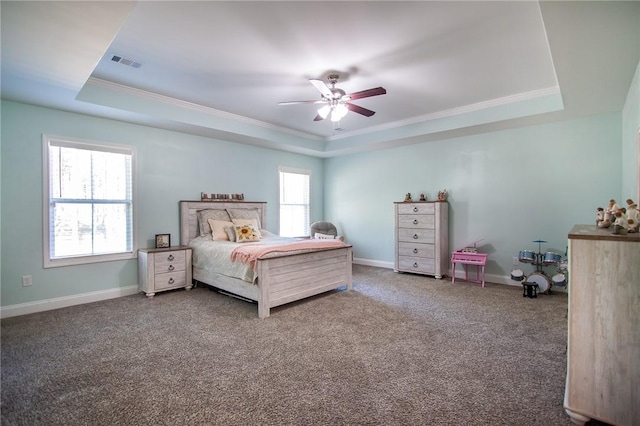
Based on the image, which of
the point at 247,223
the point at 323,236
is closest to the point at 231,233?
the point at 247,223

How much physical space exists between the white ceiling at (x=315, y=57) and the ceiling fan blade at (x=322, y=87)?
0.25 metres

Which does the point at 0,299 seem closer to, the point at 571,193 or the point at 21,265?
the point at 21,265

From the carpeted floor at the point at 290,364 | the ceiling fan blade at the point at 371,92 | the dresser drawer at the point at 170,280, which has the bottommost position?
the carpeted floor at the point at 290,364

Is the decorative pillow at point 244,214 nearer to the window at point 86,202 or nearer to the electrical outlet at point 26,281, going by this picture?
the window at point 86,202

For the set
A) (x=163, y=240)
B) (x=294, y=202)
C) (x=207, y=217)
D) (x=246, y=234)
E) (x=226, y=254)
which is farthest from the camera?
(x=294, y=202)

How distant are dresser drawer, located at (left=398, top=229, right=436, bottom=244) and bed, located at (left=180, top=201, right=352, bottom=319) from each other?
146cm

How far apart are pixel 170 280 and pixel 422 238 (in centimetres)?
395

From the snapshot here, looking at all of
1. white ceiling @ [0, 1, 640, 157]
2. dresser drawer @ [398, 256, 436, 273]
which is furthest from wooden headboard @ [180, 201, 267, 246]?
dresser drawer @ [398, 256, 436, 273]

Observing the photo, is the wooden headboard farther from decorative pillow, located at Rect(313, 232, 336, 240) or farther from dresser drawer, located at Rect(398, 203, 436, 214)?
dresser drawer, located at Rect(398, 203, 436, 214)

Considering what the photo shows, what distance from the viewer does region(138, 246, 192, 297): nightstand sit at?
4121mm

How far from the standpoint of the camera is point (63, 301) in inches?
147

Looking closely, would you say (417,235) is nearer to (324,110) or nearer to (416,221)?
(416,221)

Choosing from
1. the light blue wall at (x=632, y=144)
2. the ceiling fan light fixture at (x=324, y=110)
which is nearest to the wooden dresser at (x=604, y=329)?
the light blue wall at (x=632, y=144)

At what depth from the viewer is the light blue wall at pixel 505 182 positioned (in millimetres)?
4129
